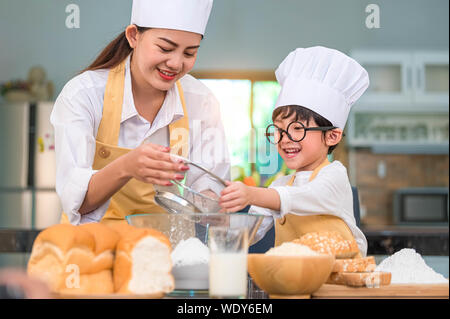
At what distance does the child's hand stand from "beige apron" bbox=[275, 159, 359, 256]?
0.35 m

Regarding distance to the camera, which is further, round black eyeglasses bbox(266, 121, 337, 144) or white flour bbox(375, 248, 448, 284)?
round black eyeglasses bbox(266, 121, 337, 144)

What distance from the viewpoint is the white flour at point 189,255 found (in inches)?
30.7

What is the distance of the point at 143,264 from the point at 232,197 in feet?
0.72

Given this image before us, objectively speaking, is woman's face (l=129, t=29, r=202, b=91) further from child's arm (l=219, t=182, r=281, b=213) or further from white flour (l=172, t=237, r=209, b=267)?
white flour (l=172, t=237, r=209, b=267)

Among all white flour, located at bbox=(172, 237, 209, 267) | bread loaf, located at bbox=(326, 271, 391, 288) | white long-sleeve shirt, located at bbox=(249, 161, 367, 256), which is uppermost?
white long-sleeve shirt, located at bbox=(249, 161, 367, 256)

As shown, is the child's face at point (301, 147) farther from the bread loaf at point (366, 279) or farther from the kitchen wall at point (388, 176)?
the kitchen wall at point (388, 176)

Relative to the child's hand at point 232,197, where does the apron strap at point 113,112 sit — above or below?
above

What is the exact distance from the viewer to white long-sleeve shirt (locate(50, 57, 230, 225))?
1132 millimetres

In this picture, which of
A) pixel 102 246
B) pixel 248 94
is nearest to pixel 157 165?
pixel 102 246

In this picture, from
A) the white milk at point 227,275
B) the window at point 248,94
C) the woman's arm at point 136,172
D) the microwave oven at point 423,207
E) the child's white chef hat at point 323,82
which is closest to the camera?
the white milk at point 227,275

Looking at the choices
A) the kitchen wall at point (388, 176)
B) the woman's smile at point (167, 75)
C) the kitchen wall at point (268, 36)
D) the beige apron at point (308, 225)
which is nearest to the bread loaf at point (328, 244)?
the beige apron at point (308, 225)

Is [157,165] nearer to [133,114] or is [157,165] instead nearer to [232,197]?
[232,197]

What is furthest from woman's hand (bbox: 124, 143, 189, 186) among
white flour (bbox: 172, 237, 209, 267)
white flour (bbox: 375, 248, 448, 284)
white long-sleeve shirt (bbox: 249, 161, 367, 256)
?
white flour (bbox: 375, 248, 448, 284)

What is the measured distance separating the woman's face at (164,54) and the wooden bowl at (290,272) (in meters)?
0.55
